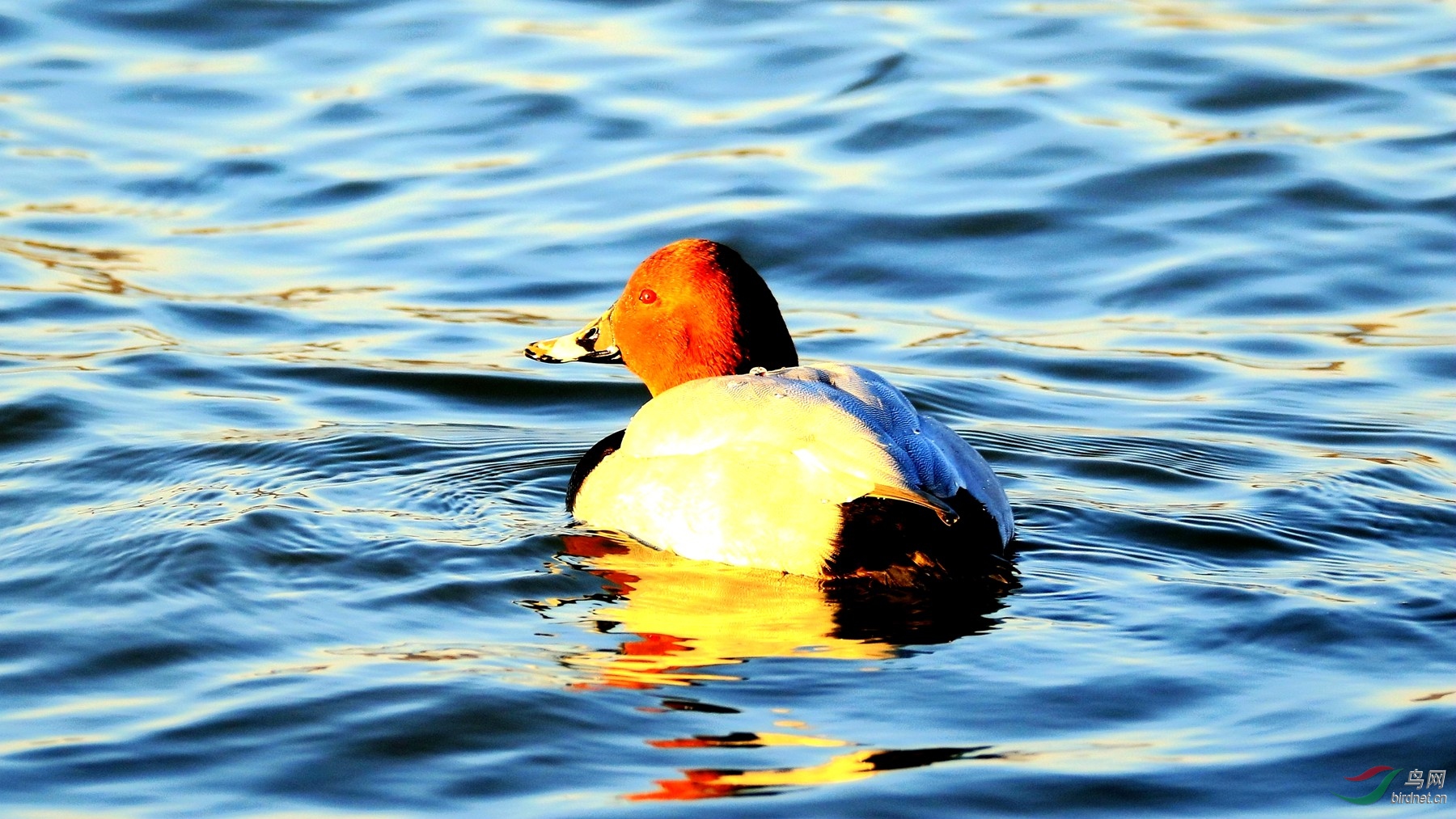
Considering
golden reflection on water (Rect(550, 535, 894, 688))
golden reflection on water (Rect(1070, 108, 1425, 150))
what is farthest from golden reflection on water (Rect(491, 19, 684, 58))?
golden reflection on water (Rect(550, 535, 894, 688))

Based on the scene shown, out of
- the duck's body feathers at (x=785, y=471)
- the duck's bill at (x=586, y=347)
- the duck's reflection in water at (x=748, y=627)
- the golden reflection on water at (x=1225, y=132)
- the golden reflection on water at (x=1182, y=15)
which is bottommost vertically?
the duck's reflection in water at (x=748, y=627)

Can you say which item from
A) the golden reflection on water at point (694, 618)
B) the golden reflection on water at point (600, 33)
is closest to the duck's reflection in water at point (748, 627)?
the golden reflection on water at point (694, 618)

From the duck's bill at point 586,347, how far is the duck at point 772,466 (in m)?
0.34

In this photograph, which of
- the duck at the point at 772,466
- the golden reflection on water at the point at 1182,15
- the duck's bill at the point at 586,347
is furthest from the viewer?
the golden reflection on water at the point at 1182,15

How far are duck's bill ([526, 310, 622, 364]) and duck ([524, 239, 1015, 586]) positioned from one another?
13.4 inches

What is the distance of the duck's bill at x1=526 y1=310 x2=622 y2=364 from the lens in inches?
257

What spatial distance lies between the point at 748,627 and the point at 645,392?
2.90 metres

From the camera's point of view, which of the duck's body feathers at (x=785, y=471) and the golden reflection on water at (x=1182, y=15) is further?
the golden reflection on water at (x=1182, y=15)

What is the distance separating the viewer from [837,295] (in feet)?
29.2

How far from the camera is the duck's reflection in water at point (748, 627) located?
13.2 feet

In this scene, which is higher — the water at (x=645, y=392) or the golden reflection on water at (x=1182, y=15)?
the golden reflection on water at (x=1182, y=15)

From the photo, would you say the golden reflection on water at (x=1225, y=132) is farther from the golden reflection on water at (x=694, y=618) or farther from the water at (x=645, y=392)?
the golden reflection on water at (x=694, y=618)

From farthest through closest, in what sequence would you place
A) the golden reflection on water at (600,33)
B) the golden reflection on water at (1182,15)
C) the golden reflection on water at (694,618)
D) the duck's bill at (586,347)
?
the golden reflection on water at (1182,15)
the golden reflection on water at (600,33)
the duck's bill at (586,347)
the golden reflection on water at (694,618)

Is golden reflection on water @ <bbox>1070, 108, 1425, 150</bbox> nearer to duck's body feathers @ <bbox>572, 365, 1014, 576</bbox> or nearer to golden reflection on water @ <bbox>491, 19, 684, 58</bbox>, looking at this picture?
golden reflection on water @ <bbox>491, 19, 684, 58</bbox>
